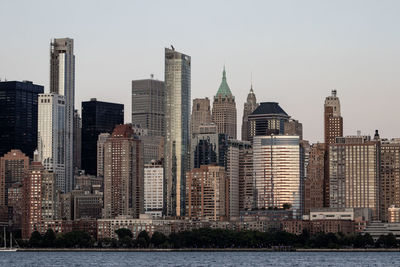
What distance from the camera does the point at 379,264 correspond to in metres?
188

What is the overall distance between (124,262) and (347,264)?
130 ft

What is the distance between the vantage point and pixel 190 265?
182750 millimetres

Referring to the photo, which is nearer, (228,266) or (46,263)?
(228,266)

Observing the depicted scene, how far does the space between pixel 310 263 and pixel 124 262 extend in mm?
33126

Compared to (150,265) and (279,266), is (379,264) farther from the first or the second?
(150,265)

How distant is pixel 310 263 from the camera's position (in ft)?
630

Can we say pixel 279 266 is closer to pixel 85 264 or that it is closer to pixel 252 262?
pixel 252 262

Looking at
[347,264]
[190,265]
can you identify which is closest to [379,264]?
[347,264]

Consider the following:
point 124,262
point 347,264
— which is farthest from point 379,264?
point 124,262

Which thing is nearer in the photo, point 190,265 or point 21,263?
point 190,265

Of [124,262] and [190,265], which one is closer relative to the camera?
[190,265]

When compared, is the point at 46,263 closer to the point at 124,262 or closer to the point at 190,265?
the point at 124,262

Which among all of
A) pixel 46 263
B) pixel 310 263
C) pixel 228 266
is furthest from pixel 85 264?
pixel 310 263

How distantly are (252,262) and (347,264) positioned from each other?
18145 mm
